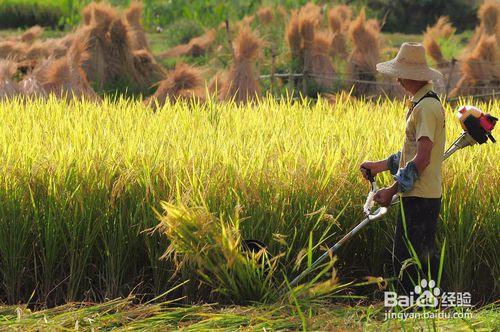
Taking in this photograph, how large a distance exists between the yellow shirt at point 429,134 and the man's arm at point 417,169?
2 cm

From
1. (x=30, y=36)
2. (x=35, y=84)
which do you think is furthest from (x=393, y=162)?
(x=30, y=36)

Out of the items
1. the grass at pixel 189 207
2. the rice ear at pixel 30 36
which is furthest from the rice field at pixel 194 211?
the rice ear at pixel 30 36

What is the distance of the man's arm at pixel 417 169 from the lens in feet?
11.3

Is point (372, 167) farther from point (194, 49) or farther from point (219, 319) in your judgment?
point (194, 49)

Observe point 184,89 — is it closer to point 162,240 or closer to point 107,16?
point 107,16

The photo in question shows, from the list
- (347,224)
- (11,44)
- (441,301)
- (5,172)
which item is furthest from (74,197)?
(11,44)

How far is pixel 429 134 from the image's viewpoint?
346cm

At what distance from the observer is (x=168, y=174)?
4098 mm

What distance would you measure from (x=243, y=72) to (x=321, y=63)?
5.70ft

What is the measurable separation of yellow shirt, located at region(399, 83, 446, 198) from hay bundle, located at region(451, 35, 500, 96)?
5688 mm

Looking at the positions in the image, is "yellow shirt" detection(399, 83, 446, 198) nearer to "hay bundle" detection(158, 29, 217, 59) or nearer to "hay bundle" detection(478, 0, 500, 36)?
"hay bundle" detection(478, 0, 500, 36)

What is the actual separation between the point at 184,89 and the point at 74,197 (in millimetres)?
3975

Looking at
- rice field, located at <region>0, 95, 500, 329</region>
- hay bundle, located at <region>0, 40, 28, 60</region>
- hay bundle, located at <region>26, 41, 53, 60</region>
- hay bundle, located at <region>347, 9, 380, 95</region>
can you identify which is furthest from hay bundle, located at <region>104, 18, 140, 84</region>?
rice field, located at <region>0, 95, 500, 329</region>

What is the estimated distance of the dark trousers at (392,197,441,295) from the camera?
11.7 feet
